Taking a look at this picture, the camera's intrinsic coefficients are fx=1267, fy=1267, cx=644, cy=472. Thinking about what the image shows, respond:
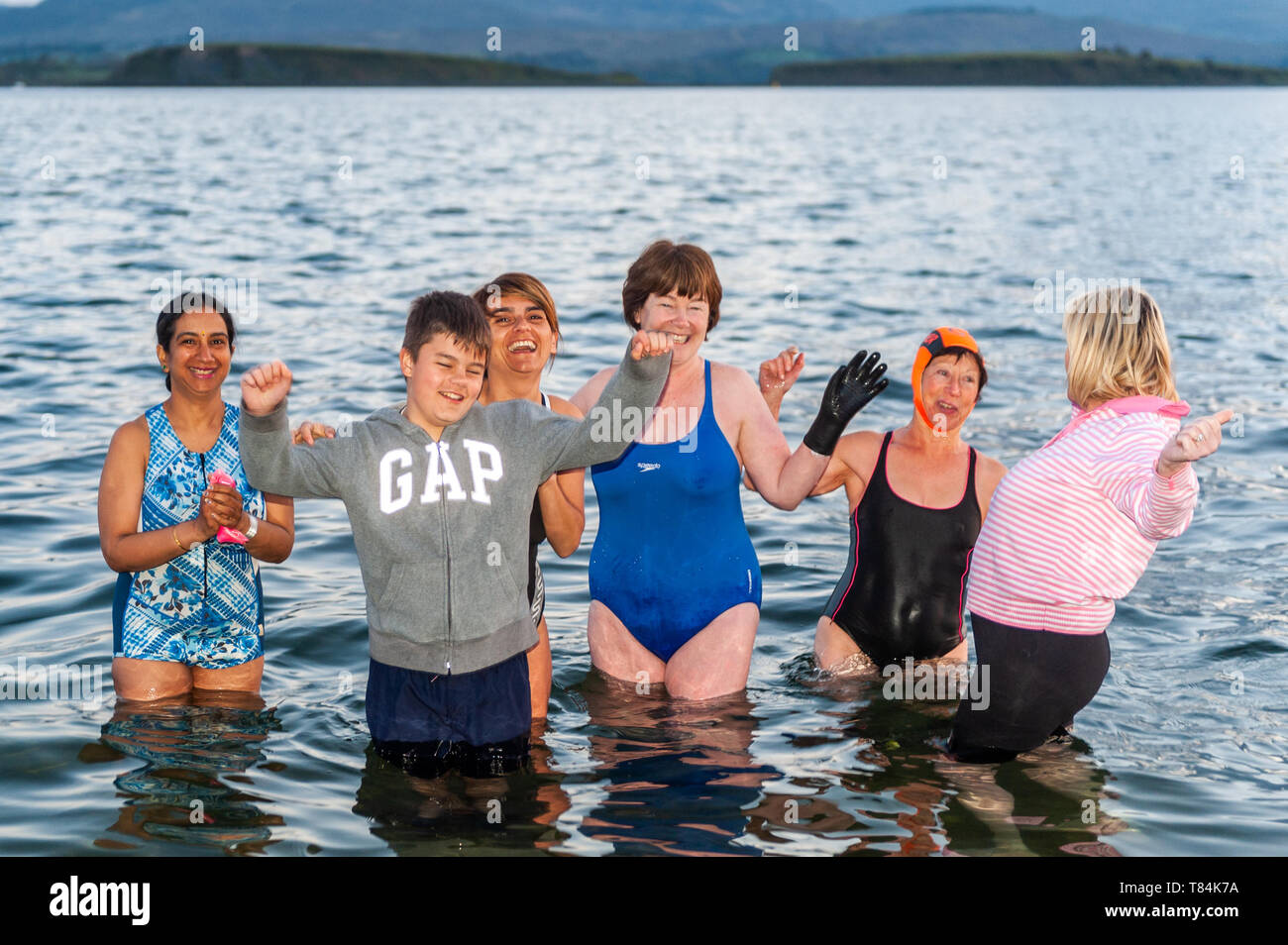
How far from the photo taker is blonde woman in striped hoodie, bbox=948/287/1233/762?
16.1 feet

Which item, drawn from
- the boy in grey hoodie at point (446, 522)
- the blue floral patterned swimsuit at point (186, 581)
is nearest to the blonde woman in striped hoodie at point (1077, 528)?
the boy in grey hoodie at point (446, 522)

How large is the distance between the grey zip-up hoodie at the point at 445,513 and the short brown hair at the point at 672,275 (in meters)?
1.47

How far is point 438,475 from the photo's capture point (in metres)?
4.85

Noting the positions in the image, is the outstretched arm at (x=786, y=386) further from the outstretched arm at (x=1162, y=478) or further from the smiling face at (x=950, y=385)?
the outstretched arm at (x=1162, y=478)

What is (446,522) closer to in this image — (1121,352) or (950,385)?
(1121,352)

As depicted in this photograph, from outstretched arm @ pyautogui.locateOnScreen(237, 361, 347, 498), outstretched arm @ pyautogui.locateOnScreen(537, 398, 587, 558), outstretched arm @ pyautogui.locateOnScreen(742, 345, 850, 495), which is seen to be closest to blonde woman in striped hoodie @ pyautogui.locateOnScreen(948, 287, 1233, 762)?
outstretched arm @ pyautogui.locateOnScreen(742, 345, 850, 495)

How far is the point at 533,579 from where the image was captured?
20.0 feet

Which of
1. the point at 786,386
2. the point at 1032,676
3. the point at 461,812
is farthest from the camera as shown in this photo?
the point at 786,386

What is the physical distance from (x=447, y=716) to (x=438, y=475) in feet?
3.11

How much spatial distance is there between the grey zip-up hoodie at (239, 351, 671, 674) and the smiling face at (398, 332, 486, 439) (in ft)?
0.39

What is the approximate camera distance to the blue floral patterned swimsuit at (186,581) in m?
6.01

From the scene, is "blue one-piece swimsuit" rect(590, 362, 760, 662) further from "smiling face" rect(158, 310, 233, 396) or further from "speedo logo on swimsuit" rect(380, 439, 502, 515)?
"smiling face" rect(158, 310, 233, 396)
